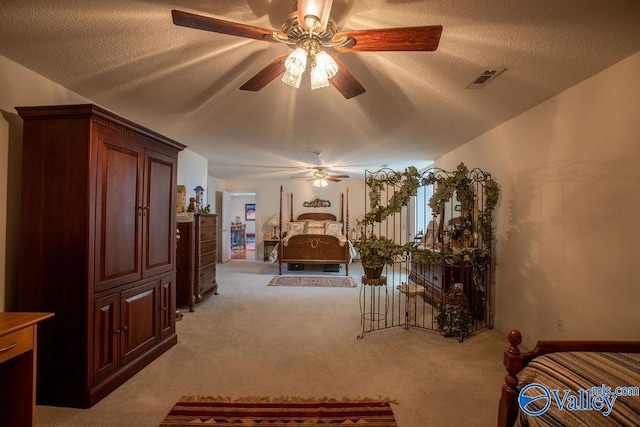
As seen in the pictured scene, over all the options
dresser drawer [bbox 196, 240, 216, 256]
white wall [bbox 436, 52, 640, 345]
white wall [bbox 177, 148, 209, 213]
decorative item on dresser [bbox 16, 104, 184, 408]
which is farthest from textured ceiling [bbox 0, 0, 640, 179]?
dresser drawer [bbox 196, 240, 216, 256]

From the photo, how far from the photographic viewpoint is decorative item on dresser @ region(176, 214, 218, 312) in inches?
158

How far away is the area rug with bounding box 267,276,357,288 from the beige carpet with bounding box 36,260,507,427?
1601mm

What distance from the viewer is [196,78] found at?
2.35 meters

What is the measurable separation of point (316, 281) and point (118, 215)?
13.2ft

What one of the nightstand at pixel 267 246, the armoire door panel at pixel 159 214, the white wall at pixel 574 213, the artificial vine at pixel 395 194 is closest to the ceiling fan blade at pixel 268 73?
the armoire door panel at pixel 159 214

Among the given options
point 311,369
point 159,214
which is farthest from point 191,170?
point 311,369

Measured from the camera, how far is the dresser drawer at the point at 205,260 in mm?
4203

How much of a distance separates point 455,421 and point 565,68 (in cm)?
251

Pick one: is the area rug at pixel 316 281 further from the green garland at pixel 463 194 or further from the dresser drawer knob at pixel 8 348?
the dresser drawer knob at pixel 8 348

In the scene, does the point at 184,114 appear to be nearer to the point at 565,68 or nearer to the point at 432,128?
the point at 432,128

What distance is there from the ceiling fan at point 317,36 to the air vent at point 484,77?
1.02m

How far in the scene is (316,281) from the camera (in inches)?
226

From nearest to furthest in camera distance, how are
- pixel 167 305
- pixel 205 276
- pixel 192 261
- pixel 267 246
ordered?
pixel 167 305
pixel 192 261
pixel 205 276
pixel 267 246

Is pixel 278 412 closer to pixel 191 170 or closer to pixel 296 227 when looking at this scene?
pixel 191 170
